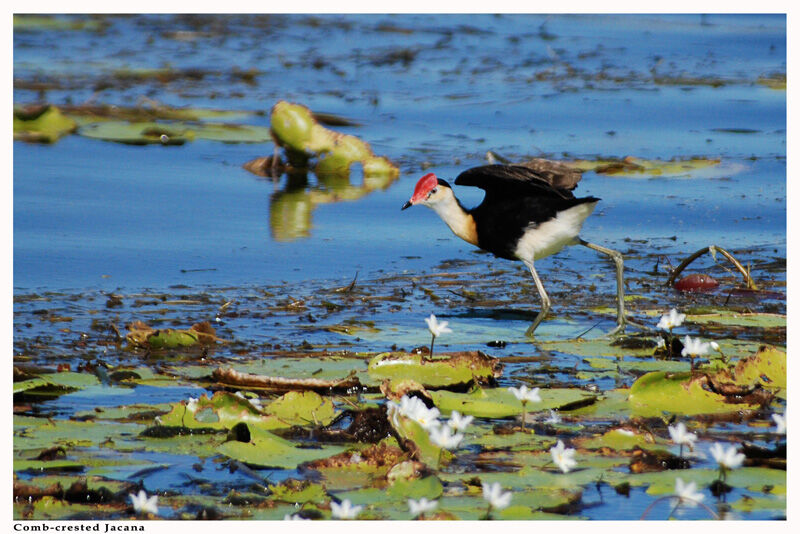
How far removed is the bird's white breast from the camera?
220 inches

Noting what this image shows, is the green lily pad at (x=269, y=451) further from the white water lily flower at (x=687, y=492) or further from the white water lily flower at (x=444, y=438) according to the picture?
the white water lily flower at (x=687, y=492)

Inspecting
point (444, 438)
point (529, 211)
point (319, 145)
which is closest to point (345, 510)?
point (444, 438)

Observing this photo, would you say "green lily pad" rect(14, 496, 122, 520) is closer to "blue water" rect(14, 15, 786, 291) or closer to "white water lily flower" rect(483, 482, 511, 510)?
"white water lily flower" rect(483, 482, 511, 510)

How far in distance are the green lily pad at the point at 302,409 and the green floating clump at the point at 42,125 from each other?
6.77m

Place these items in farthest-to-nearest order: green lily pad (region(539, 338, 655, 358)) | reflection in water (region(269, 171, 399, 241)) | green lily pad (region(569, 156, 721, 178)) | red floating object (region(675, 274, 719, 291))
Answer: green lily pad (region(569, 156, 721, 178)), reflection in water (region(269, 171, 399, 241)), red floating object (region(675, 274, 719, 291)), green lily pad (region(539, 338, 655, 358))

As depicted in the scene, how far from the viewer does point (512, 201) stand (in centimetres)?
567

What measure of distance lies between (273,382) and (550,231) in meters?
2.02

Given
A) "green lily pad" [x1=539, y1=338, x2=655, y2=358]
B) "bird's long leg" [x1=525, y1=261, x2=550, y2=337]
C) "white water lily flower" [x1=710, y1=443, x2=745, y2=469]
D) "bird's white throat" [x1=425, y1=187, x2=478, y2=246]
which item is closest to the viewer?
"white water lily flower" [x1=710, y1=443, x2=745, y2=469]

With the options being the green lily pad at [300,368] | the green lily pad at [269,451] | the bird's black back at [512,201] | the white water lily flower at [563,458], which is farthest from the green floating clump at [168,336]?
the white water lily flower at [563,458]

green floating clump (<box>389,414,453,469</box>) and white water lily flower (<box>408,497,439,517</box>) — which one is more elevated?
white water lily flower (<box>408,497,439,517</box>)

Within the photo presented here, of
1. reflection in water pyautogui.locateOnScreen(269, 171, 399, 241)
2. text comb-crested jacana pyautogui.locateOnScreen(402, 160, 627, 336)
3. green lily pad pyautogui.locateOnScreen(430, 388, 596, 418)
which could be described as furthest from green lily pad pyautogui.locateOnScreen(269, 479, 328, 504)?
reflection in water pyautogui.locateOnScreen(269, 171, 399, 241)

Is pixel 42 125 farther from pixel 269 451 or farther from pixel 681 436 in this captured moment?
pixel 681 436

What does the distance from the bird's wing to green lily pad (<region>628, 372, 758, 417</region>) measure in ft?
5.09

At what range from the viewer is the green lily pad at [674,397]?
13.1 ft
